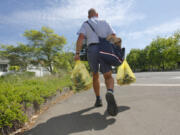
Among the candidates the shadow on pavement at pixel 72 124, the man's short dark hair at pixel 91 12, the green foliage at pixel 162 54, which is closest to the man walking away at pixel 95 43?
the man's short dark hair at pixel 91 12

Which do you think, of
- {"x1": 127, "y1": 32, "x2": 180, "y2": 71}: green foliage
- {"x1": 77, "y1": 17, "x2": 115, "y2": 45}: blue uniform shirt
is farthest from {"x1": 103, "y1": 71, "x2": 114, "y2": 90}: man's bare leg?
{"x1": 127, "y1": 32, "x2": 180, "y2": 71}: green foliage

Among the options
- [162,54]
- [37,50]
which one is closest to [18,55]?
[37,50]

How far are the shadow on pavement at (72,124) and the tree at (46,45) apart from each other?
25.5 m

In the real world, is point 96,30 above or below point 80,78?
above

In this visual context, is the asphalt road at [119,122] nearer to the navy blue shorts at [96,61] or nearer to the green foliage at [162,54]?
the navy blue shorts at [96,61]

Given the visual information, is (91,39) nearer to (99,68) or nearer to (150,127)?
(99,68)

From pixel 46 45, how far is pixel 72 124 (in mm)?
27175

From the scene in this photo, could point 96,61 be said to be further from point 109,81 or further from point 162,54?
point 162,54

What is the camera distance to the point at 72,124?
169 cm

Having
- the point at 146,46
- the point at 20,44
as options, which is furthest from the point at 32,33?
the point at 146,46

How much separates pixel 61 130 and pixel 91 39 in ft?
5.16

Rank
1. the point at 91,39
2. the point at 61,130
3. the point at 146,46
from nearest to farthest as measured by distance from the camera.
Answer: the point at 61,130, the point at 91,39, the point at 146,46

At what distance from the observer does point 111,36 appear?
2318 mm

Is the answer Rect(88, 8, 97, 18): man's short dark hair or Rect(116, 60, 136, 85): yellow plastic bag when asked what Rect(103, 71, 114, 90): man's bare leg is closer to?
Rect(116, 60, 136, 85): yellow plastic bag
